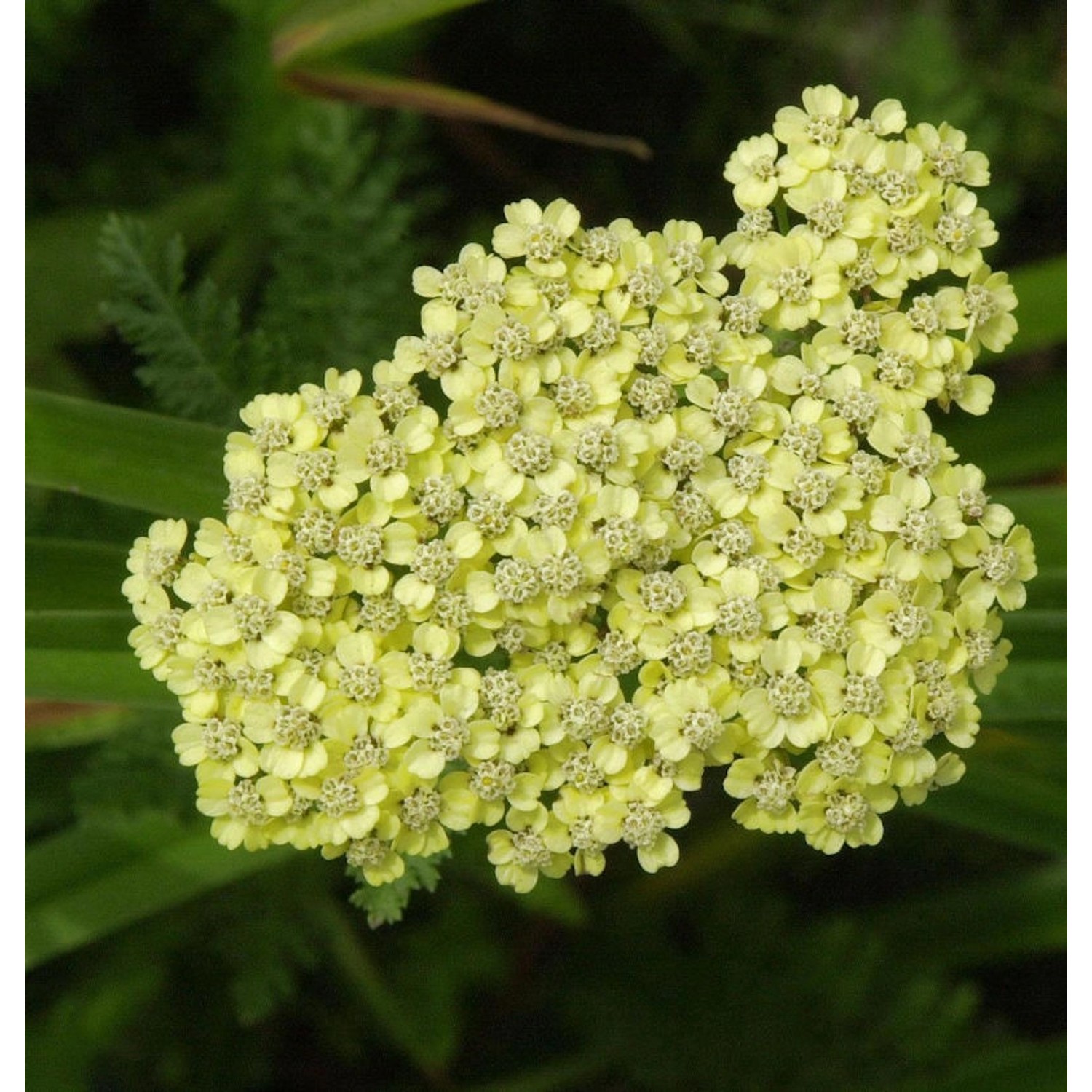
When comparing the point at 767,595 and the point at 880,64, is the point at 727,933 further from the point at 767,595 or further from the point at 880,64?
the point at 880,64

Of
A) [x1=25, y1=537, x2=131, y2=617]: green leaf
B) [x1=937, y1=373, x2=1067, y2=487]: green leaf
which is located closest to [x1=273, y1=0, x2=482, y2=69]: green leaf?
[x1=25, y1=537, x2=131, y2=617]: green leaf

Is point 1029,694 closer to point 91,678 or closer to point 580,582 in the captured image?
point 580,582

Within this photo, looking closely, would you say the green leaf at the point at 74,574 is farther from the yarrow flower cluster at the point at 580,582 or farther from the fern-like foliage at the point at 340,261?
the fern-like foliage at the point at 340,261

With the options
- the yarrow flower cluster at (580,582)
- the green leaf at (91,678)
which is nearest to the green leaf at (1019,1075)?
the yarrow flower cluster at (580,582)

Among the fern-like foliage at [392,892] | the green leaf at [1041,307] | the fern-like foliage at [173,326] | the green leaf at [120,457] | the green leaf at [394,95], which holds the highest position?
the green leaf at [394,95]

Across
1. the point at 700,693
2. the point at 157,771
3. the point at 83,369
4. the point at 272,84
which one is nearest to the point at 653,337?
the point at 700,693

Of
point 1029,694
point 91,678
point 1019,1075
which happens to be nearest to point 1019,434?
point 1029,694
